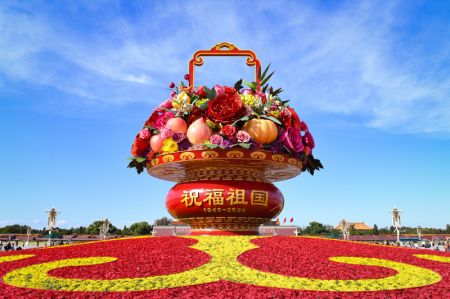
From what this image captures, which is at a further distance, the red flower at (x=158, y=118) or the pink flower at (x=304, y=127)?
the pink flower at (x=304, y=127)

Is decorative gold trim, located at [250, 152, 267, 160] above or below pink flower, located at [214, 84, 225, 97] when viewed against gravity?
below

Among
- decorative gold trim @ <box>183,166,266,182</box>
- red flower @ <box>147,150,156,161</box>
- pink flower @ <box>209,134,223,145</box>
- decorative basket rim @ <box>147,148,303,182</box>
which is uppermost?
pink flower @ <box>209,134,223,145</box>

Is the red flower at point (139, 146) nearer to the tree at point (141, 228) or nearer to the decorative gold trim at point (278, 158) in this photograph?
the decorative gold trim at point (278, 158)

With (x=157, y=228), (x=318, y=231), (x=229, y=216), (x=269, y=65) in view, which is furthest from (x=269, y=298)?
(x=318, y=231)

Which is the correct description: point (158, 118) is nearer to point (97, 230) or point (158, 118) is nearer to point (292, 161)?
point (292, 161)

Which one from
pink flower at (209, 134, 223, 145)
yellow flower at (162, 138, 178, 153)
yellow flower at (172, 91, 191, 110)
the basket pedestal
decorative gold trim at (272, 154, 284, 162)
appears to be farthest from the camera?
yellow flower at (172, 91, 191, 110)

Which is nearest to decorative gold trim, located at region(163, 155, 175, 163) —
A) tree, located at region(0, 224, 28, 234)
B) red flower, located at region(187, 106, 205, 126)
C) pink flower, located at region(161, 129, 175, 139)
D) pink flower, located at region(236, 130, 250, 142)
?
pink flower, located at region(161, 129, 175, 139)

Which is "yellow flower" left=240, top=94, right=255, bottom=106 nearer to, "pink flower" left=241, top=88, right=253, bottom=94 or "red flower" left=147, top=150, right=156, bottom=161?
"pink flower" left=241, top=88, right=253, bottom=94

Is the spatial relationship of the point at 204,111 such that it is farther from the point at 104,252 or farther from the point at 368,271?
the point at 368,271

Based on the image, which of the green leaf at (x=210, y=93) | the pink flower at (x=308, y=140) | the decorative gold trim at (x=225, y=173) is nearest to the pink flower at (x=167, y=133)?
the decorative gold trim at (x=225, y=173)
